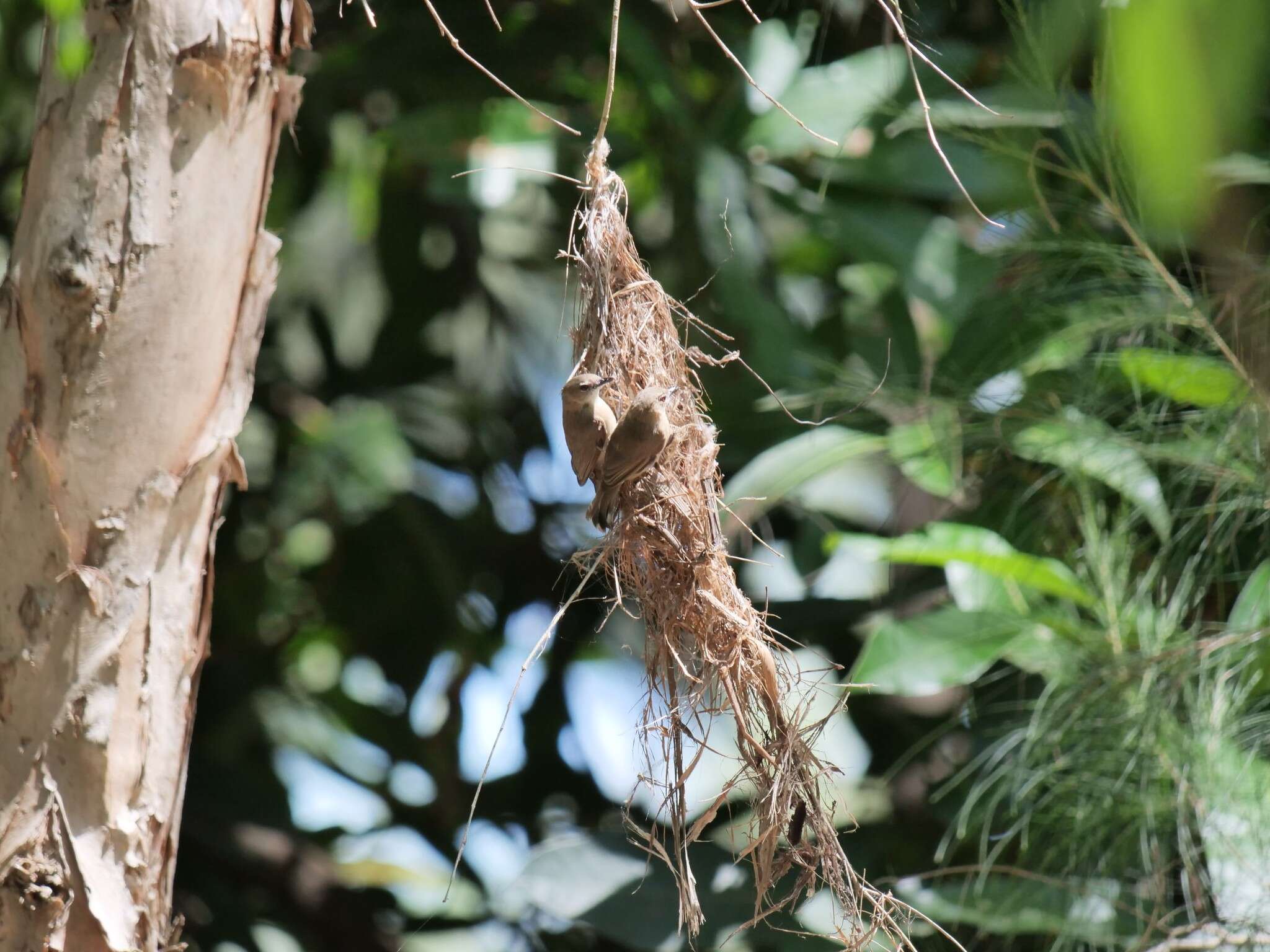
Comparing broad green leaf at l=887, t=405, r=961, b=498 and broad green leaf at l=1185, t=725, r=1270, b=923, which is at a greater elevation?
broad green leaf at l=887, t=405, r=961, b=498

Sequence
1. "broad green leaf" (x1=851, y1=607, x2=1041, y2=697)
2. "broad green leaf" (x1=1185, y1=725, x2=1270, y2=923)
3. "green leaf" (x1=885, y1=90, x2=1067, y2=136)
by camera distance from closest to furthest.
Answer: "broad green leaf" (x1=1185, y1=725, x2=1270, y2=923)
"broad green leaf" (x1=851, y1=607, x2=1041, y2=697)
"green leaf" (x1=885, y1=90, x2=1067, y2=136)

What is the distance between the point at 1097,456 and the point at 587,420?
34.9 inches

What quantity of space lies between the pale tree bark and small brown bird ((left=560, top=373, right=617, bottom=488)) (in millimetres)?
370

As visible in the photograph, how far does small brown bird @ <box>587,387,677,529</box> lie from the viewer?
36.1 inches

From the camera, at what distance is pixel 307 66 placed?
2385 millimetres

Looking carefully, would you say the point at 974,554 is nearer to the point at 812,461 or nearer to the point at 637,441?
the point at 812,461

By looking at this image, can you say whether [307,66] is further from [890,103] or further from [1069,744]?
[1069,744]

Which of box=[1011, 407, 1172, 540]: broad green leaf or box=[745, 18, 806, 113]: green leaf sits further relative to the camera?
box=[745, 18, 806, 113]: green leaf

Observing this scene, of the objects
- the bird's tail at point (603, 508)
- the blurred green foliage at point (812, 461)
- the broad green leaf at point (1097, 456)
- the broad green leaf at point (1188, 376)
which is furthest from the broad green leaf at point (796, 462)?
the bird's tail at point (603, 508)

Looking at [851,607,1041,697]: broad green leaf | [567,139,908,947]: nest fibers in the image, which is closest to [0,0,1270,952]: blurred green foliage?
[851,607,1041,697]: broad green leaf

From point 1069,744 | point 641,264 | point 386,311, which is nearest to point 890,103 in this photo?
point 641,264

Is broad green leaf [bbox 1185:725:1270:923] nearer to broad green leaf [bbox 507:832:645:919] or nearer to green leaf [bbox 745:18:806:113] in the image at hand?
broad green leaf [bbox 507:832:645:919]

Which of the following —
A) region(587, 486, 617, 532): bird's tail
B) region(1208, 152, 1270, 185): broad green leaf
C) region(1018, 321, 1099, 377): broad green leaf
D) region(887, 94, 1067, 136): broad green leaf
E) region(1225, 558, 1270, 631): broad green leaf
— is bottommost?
region(1225, 558, 1270, 631): broad green leaf

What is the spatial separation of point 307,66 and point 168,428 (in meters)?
1.48
